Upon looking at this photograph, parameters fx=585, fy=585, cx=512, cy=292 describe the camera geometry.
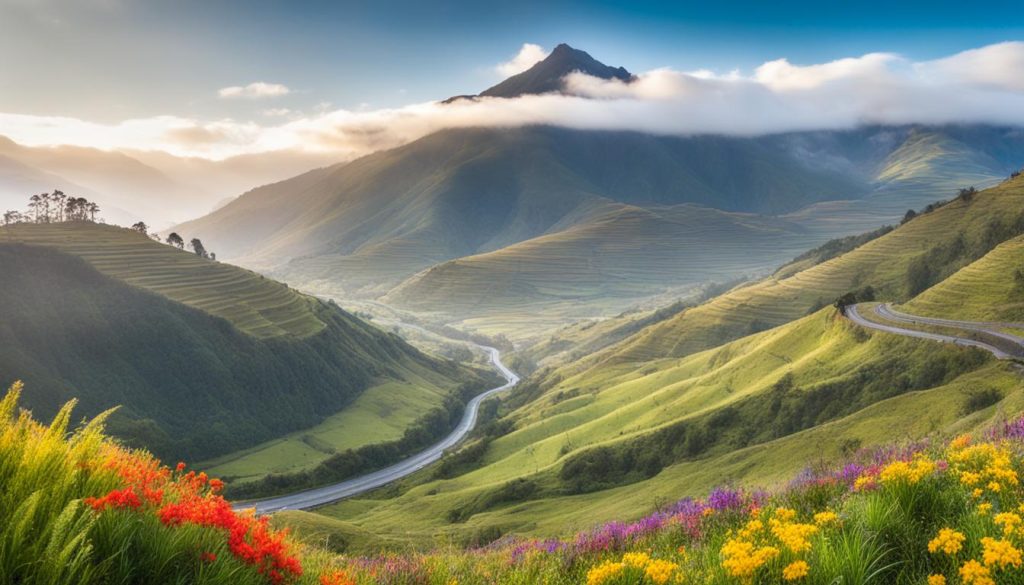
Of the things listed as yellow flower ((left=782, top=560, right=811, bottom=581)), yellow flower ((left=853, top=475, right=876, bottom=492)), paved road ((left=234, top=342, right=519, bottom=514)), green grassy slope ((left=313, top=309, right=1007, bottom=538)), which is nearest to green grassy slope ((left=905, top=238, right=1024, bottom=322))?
green grassy slope ((left=313, top=309, right=1007, bottom=538))

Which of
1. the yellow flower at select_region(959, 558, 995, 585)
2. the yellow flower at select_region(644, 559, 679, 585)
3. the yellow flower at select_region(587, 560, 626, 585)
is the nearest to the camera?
the yellow flower at select_region(959, 558, 995, 585)

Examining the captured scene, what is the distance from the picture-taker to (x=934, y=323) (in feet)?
281

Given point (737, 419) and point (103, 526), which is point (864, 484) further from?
point (737, 419)

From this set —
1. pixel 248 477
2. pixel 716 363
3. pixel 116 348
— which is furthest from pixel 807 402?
pixel 116 348

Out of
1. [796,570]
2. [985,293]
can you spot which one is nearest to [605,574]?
[796,570]

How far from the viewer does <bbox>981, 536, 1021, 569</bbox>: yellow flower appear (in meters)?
6.57

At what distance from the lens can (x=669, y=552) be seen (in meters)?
11.1

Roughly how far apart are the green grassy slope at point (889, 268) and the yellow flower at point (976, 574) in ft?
585

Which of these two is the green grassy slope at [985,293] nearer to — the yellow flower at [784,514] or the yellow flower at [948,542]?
the yellow flower at [784,514]

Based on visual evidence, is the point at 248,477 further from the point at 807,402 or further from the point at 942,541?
the point at 942,541

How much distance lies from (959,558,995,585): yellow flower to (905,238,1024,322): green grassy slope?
95.2 meters

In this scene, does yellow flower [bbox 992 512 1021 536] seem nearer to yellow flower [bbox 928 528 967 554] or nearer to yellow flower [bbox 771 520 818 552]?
yellow flower [bbox 928 528 967 554]

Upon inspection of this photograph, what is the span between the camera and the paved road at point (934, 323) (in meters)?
68.9

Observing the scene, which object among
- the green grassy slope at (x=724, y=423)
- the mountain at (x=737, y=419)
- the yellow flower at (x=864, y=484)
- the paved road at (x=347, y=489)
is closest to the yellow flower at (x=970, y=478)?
the yellow flower at (x=864, y=484)
